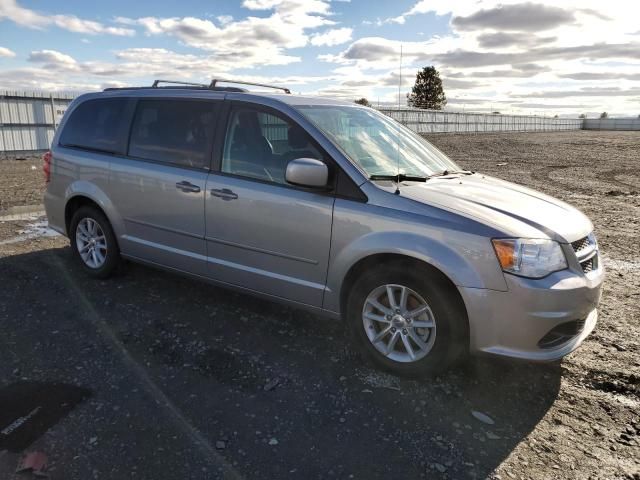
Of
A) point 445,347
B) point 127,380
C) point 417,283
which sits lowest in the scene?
point 127,380

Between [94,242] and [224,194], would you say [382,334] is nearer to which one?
[224,194]

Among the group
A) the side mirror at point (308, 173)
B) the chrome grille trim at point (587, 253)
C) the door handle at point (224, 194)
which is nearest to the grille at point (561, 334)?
the chrome grille trim at point (587, 253)

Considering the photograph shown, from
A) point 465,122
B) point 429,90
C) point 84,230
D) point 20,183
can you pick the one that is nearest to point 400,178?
point 84,230

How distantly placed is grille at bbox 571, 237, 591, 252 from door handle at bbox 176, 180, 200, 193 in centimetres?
285

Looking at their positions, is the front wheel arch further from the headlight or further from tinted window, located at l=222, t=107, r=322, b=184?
tinted window, located at l=222, t=107, r=322, b=184

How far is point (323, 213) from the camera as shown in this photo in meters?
3.60

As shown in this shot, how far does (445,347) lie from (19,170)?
15.2 m

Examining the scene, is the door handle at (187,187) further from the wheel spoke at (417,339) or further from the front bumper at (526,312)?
the front bumper at (526,312)

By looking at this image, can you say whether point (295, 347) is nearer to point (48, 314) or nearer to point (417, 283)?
point (417, 283)

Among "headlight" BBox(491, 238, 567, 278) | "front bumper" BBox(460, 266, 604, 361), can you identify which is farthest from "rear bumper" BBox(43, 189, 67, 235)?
"headlight" BBox(491, 238, 567, 278)

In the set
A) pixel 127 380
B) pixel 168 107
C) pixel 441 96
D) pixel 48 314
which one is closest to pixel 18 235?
pixel 48 314

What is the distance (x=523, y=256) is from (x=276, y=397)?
175 cm

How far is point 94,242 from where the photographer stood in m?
5.32

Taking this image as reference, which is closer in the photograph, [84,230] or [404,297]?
[404,297]
